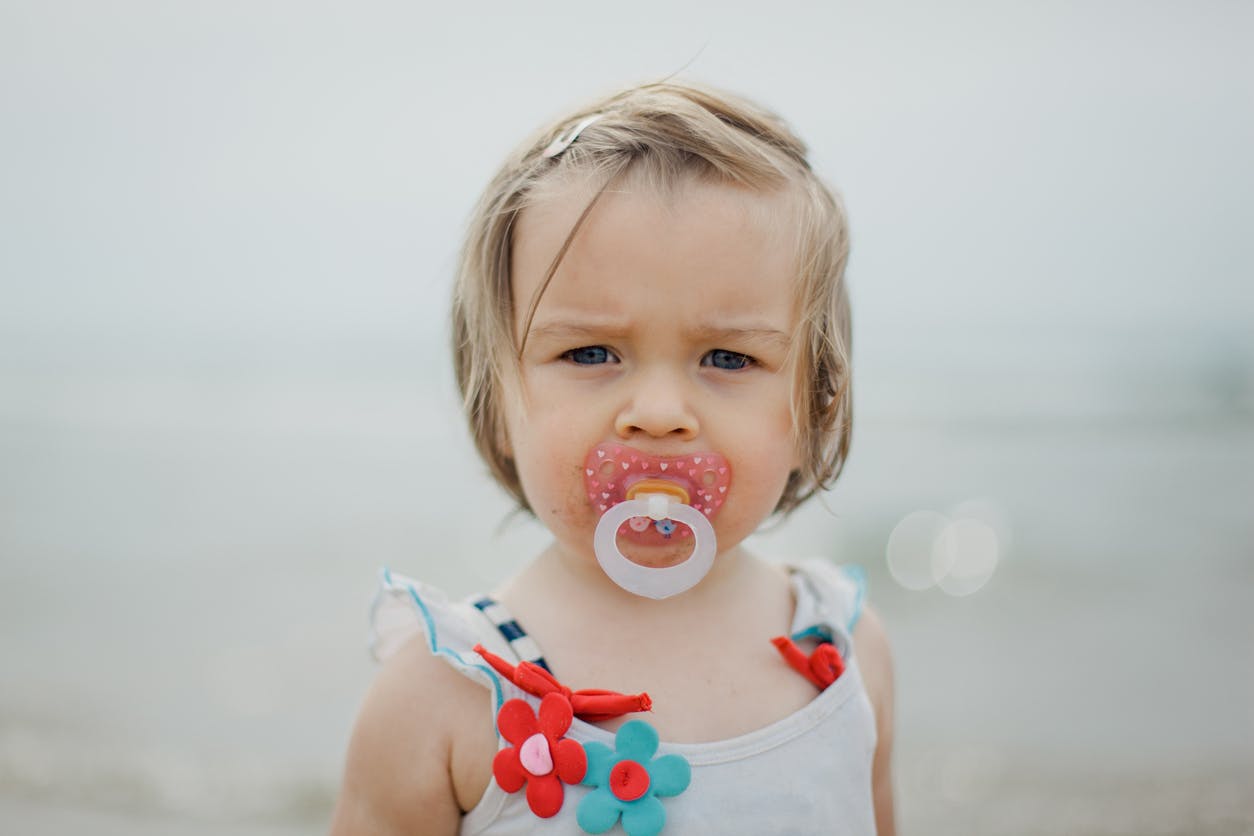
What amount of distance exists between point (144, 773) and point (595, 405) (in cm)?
→ 320

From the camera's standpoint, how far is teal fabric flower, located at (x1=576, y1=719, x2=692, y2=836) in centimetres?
158

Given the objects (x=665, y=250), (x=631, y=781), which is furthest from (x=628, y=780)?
(x=665, y=250)

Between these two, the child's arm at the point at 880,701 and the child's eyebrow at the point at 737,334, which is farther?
the child's arm at the point at 880,701

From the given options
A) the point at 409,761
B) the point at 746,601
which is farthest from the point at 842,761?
the point at 409,761

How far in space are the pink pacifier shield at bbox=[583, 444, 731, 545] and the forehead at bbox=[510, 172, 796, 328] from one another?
0.23 meters

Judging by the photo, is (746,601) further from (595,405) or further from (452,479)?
(452,479)

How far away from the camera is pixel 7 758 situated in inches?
155

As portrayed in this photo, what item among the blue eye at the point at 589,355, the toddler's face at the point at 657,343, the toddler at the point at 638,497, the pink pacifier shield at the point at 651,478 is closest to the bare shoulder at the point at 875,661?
the toddler at the point at 638,497

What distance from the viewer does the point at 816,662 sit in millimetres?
1843

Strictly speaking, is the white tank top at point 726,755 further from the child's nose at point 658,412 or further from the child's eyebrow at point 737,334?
the child's eyebrow at point 737,334

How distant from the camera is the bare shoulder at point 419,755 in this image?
5.44 feet

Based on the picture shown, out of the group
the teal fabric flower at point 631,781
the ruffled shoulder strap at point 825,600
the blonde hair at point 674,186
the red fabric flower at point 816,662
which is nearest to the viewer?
the teal fabric flower at point 631,781

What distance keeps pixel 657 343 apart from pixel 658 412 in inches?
4.6

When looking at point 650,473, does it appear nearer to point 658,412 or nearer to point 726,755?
point 658,412
